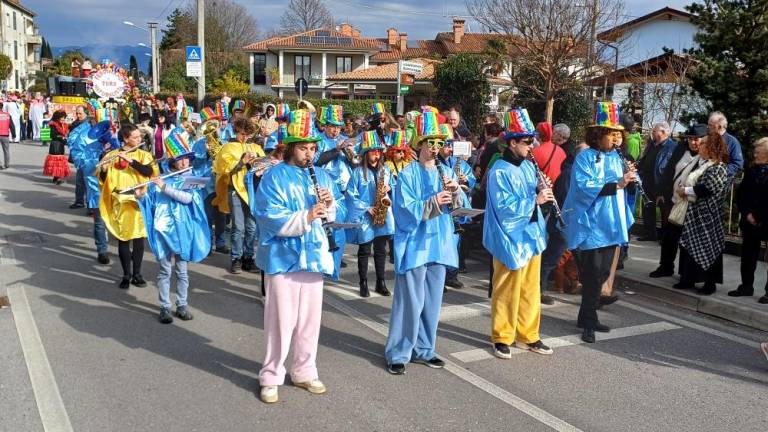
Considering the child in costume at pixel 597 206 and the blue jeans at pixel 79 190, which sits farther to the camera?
the blue jeans at pixel 79 190

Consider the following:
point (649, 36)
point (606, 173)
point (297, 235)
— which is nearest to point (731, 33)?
point (606, 173)

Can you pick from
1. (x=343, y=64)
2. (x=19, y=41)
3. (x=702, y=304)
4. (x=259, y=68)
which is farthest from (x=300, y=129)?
(x=19, y=41)

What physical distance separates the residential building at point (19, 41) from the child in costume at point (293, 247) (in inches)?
2808

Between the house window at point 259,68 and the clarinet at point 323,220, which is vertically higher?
the house window at point 259,68

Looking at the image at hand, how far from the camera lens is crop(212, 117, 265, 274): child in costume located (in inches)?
344

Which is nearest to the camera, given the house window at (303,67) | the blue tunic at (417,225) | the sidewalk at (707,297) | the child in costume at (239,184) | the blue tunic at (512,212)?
the blue tunic at (417,225)

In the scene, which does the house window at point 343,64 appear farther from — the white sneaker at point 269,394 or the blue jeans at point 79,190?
the white sneaker at point 269,394

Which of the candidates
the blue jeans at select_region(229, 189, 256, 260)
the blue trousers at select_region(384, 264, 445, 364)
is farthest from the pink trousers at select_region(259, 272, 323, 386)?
the blue jeans at select_region(229, 189, 256, 260)

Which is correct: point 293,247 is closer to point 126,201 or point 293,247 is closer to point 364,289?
point 364,289

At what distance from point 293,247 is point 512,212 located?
1865 millimetres

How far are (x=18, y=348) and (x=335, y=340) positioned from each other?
2.60 metres

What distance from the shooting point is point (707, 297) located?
7.64 meters

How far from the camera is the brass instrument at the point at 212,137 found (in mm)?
9750

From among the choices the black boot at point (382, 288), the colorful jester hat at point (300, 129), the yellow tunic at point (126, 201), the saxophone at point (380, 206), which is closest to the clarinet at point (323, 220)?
the colorful jester hat at point (300, 129)
